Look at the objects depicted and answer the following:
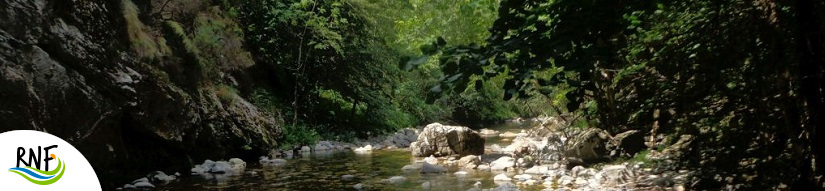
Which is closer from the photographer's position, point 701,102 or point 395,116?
point 701,102

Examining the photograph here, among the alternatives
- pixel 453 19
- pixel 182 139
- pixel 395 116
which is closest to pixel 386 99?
pixel 395 116

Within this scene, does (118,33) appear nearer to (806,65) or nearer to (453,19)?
(453,19)

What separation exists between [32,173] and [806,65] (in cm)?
343

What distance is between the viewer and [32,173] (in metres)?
3.02

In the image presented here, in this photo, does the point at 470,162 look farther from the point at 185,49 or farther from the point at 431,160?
the point at 185,49

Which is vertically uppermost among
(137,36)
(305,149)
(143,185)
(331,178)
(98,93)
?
(137,36)

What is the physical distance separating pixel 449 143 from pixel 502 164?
9.22ft

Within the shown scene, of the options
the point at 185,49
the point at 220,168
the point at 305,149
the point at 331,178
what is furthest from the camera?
the point at 305,149

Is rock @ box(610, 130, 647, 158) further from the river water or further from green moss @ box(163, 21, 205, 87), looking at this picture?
green moss @ box(163, 21, 205, 87)

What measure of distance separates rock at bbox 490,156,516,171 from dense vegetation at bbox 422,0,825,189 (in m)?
7.73

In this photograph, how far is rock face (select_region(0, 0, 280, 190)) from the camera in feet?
22.6

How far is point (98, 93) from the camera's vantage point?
322 inches

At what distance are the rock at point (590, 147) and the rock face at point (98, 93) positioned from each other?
671cm

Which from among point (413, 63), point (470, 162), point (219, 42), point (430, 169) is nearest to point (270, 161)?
point (219, 42)
